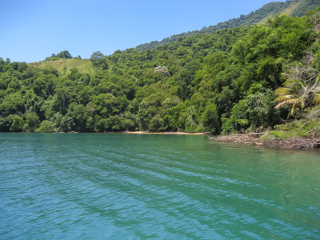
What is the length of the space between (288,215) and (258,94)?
31021 mm

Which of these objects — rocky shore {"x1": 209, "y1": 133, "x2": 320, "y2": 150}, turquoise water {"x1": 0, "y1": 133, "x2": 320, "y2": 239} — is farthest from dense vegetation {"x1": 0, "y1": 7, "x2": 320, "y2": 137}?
turquoise water {"x1": 0, "y1": 133, "x2": 320, "y2": 239}

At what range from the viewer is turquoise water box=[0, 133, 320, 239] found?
27.8 ft

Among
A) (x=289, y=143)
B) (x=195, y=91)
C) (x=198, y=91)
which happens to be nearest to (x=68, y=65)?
(x=195, y=91)

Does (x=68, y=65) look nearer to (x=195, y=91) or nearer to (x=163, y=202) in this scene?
(x=195, y=91)

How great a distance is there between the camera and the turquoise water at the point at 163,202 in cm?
847

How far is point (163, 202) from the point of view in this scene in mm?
11258

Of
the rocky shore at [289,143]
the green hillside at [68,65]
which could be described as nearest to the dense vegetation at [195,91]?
the rocky shore at [289,143]

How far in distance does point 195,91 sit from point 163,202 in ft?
226

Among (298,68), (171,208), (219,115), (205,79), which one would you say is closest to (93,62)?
(205,79)

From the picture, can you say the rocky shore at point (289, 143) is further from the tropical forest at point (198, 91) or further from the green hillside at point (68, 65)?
the green hillside at point (68, 65)

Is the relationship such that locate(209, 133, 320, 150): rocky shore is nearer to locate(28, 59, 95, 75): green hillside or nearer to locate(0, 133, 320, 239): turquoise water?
locate(0, 133, 320, 239): turquoise water

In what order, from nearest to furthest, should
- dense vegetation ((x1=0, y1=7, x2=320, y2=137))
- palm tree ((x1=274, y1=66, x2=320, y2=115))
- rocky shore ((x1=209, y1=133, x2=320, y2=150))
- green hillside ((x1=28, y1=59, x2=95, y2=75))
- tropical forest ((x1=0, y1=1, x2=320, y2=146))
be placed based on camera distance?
rocky shore ((x1=209, y1=133, x2=320, y2=150)) → palm tree ((x1=274, y1=66, x2=320, y2=115)) → tropical forest ((x1=0, y1=1, x2=320, y2=146)) → dense vegetation ((x1=0, y1=7, x2=320, y2=137)) → green hillside ((x1=28, y1=59, x2=95, y2=75))

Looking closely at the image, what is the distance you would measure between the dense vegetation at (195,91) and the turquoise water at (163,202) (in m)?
16.7

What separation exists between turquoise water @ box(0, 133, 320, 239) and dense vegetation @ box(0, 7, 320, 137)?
1667cm
